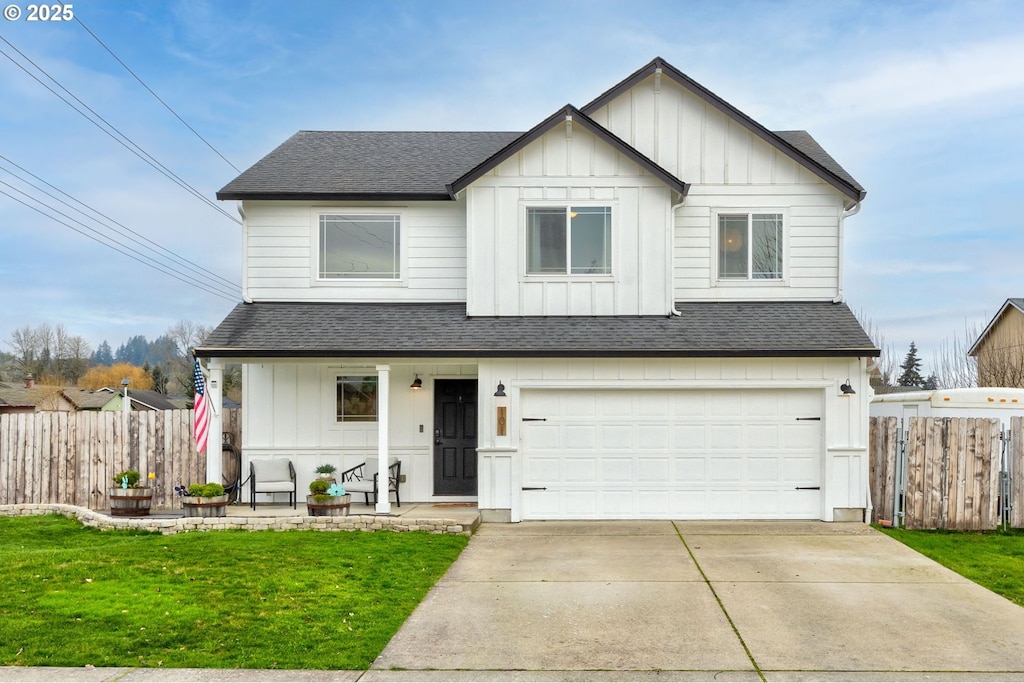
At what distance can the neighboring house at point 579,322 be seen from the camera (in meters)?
12.3

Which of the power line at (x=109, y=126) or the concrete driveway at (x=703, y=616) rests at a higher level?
the power line at (x=109, y=126)

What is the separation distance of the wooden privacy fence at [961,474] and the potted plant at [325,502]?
850 cm

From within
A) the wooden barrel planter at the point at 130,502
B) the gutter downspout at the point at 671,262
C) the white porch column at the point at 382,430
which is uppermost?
the gutter downspout at the point at 671,262

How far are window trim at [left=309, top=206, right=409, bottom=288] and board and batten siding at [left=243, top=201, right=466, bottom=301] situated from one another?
0.7 inches

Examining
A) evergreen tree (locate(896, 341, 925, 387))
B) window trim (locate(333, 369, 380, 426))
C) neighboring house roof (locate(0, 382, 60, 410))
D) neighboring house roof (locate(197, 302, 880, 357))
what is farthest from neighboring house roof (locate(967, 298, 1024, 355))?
neighboring house roof (locate(0, 382, 60, 410))

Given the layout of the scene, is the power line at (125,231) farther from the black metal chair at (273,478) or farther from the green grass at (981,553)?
the green grass at (981,553)

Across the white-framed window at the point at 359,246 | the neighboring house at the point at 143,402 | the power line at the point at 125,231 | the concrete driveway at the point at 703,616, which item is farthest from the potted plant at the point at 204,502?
the neighboring house at the point at 143,402

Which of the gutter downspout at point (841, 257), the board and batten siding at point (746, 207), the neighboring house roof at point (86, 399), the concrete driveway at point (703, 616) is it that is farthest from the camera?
the neighboring house roof at point (86, 399)

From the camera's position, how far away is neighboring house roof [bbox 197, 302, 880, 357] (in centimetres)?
1209

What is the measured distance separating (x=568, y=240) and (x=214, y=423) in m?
6.45

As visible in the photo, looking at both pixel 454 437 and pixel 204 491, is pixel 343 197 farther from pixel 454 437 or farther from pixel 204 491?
pixel 204 491

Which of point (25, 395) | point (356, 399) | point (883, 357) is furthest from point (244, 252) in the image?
point (25, 395)

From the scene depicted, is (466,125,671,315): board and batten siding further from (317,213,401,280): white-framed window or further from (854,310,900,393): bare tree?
(854,310,900,393): bare tree

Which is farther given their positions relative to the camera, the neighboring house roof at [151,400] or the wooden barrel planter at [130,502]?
the neighboring house roof at [151,400]
